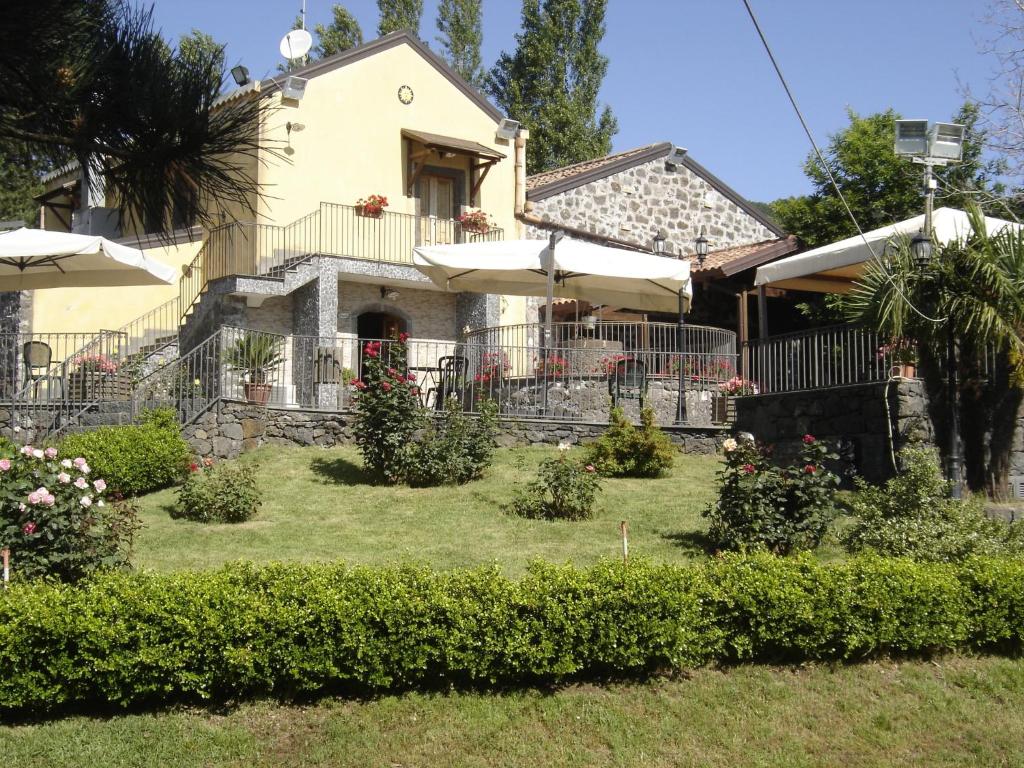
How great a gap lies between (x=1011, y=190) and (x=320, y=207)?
12.6m

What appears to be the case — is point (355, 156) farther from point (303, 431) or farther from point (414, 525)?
point (414, 525)

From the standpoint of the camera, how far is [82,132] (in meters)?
4.29

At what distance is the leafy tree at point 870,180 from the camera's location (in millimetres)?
22125

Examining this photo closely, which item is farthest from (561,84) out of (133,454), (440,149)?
(133,454)

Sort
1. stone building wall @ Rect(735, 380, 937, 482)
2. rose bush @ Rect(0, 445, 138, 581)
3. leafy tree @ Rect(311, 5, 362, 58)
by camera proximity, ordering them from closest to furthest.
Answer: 1. rose bush @ Rect(0, 445, 138, 581)
2. stone building wall @ Rect(735, 380, 937, 482)
3. leafy tree @ Rect(311, 5, 362, 58)

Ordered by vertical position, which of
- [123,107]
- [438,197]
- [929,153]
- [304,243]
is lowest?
[123,107]

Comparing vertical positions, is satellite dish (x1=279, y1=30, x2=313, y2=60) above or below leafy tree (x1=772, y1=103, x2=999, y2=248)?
above

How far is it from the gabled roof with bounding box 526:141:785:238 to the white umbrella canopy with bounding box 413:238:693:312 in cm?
658

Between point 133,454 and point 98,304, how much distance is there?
28.6 ft

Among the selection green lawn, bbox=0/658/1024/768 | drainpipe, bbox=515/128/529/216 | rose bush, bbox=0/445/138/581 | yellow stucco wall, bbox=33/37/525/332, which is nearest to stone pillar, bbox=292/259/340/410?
yellow stucco wall, bbox=33/37/525/332

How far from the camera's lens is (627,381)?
15430 mm

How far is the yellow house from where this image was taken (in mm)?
18234

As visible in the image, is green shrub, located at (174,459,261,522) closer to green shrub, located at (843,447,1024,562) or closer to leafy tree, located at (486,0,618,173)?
green shrub, located at (843,447,1024,562)

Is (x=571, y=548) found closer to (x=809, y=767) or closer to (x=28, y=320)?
(x=809, y=767)
